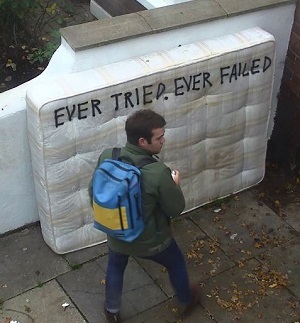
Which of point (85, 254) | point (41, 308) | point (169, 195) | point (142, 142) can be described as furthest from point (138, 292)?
point (142, 142)

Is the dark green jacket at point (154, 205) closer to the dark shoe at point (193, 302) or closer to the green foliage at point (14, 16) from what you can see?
the dark shoe at point (193, 302)

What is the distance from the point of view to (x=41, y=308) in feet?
15.3

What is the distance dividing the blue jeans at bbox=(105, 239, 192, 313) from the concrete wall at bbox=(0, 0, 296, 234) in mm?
1130

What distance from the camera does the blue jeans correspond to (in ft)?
13.7

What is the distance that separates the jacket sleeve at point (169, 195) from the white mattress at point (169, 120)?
102cm

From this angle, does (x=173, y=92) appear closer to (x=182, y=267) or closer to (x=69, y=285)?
(x=182, y=267)

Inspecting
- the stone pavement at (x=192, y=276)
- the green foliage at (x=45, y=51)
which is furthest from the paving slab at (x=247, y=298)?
the green foliage at (x=45, y=51)

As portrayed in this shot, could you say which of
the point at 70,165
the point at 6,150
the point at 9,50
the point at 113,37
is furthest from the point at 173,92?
the point at 9,50

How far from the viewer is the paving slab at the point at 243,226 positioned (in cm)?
520

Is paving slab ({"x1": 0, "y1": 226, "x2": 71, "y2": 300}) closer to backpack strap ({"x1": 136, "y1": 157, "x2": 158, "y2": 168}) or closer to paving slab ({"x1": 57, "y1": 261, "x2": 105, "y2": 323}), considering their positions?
paving slab ({"x1": 57, "y1": 261, "x2": 105, "y2": 323})

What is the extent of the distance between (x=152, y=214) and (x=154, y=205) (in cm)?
7

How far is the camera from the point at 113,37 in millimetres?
4648

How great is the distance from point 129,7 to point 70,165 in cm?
250

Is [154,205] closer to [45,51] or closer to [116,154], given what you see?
[116,154]
